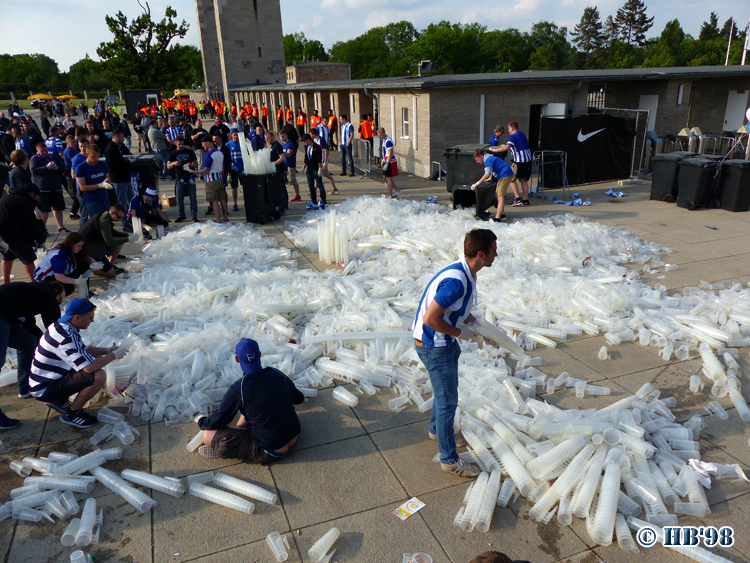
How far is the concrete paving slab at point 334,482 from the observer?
14.0 ft

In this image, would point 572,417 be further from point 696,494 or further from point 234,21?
point 234,21

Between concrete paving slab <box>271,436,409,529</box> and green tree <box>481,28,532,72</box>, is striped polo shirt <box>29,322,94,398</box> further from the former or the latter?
green tree <box>481,28,532,72</box>

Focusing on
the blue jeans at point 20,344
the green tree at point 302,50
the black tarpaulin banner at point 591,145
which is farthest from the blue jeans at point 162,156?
the green tree at point 302,50

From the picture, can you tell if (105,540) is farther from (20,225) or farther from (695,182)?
(695,182)

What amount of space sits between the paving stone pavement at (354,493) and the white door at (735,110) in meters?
22.0

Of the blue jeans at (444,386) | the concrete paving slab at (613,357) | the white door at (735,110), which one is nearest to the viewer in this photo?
the blue jeans at (444,386)

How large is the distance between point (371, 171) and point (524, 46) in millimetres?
114747

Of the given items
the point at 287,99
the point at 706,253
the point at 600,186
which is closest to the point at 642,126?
the point at 600,186

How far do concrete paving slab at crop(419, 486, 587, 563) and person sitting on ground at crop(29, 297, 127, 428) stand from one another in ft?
11.5

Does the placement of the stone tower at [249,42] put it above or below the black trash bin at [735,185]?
above

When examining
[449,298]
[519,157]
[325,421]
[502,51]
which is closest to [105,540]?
[325,421]

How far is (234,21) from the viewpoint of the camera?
56.3 meters

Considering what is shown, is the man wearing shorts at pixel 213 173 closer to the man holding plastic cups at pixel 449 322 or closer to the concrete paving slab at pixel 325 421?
the concrete paving slab at pixel 325 421

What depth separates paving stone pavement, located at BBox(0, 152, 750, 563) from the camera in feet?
12.7
